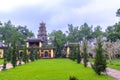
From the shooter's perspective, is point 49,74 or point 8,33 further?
point 8,33

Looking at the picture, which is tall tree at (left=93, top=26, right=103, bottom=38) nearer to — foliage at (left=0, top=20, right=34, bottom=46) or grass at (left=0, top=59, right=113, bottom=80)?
foliage at (left=0, top=20, right=34, bottom=46)

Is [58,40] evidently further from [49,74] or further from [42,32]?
[49,74]

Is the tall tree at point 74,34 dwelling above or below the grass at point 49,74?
above

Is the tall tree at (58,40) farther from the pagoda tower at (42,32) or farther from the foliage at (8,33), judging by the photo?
the foliage at (8,33)

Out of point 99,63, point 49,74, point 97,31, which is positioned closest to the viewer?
point 49,74

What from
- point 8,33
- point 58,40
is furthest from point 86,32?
point 8,33

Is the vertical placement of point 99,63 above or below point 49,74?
above

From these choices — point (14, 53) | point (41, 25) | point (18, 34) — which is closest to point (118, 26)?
point (14, 53)

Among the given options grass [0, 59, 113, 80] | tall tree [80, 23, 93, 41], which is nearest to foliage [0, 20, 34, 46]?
tall tree [80, 23, 93, 41]

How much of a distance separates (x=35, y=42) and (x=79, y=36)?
17.4 meters

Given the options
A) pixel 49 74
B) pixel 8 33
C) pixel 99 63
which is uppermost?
pixel 8 33

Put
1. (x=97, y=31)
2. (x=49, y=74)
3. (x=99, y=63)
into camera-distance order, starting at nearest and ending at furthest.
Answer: (x=49, y=74) → (x=99, y=63) → (x=97, y=31)

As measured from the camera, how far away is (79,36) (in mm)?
91938

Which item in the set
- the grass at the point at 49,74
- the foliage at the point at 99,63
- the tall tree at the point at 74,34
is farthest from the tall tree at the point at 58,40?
the foliage at the point at 99,63
